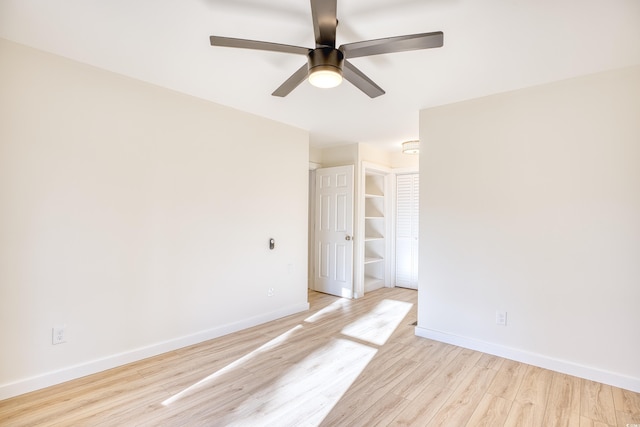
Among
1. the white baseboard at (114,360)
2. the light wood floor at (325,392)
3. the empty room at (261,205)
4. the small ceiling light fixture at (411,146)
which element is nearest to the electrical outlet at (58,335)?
the empty room at (261,205)

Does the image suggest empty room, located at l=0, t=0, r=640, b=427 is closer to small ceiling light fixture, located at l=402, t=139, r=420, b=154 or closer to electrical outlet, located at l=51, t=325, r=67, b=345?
electrical outlet, located at l=51, t=325, r=67, b=345

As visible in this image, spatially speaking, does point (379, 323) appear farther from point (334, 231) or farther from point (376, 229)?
point (376, 229)

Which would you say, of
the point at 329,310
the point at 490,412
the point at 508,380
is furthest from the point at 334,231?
the point at 490,412

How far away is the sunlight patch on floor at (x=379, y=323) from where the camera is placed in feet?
10.7

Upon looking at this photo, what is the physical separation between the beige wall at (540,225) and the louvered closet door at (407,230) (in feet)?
6.73

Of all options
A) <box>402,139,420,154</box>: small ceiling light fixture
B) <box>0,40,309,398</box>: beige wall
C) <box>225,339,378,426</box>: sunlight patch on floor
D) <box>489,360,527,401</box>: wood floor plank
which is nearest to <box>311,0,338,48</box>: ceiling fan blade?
<box>0,40,309,398</box>: beige wall

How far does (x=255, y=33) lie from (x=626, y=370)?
3.60 m

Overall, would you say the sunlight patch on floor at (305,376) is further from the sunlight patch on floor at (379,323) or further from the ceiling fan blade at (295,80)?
the ceiling fan blade at (295,80)

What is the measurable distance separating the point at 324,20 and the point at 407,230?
431cm

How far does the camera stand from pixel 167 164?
287 centimetres

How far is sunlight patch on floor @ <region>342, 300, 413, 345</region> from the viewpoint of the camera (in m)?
3.26

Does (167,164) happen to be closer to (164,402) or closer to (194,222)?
(194,222)

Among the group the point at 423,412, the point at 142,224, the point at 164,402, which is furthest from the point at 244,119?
the point at 423,412

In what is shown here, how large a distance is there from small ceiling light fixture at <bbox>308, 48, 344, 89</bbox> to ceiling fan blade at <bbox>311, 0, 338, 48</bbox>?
4 centimetres
